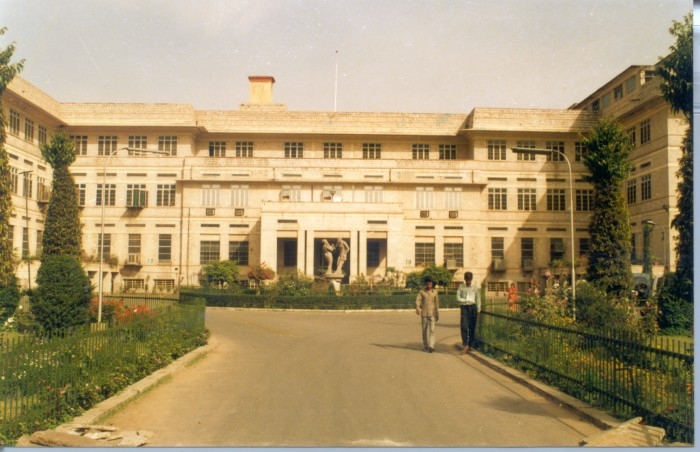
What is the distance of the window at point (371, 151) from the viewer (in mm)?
35906

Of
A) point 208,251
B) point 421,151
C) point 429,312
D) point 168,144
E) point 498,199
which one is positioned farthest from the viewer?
point 421,151

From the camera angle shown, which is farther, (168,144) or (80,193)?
(168,144)

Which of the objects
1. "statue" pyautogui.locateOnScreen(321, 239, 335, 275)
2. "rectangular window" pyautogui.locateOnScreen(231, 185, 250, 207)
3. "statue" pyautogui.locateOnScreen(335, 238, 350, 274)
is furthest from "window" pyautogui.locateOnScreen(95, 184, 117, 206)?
"statue" pyautogui.locateOnScreen(335, 238, 350, 274)

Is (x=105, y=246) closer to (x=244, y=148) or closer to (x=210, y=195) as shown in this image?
(x=210, y=195)

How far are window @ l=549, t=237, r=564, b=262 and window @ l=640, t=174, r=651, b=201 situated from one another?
3734 millimetres

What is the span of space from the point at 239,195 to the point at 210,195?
11.6 ft

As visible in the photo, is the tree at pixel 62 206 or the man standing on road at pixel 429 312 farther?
the tree at pixel 62 206

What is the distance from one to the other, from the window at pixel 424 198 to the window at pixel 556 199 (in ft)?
19.3

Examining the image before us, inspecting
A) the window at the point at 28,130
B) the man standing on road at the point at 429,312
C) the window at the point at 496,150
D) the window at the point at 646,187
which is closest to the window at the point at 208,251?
the window at the point at 28,130

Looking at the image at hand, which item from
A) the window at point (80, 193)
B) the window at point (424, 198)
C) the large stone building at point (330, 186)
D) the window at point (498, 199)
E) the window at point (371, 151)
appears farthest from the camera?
the window at point (371, 151)

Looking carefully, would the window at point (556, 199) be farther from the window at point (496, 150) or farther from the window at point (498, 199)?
the window at point (496, 150)

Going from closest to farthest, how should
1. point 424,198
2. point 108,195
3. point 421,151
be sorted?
point 108,195
point 424,198
point 421,151

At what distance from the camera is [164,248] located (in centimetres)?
2308

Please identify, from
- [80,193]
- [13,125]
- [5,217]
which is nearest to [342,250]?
[80,193]
